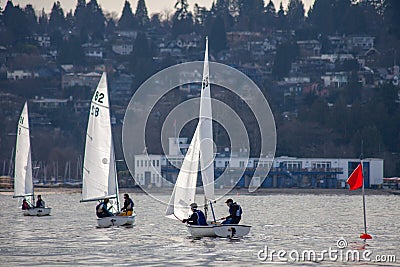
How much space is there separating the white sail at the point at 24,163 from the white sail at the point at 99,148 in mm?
15479

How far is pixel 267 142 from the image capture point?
558 ft

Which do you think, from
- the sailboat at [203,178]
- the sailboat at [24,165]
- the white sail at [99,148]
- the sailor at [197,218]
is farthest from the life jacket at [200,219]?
the sailboat at [24,165]

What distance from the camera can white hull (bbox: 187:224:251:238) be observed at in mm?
49969

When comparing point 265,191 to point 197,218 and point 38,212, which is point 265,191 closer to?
point 38,212

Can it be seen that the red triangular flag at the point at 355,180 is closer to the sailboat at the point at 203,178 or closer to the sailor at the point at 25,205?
the sailboat at the point at 203,178

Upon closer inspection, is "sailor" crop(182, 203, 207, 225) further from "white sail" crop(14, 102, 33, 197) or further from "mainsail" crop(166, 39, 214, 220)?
"white sail" crop(14, 102, 33, 197)

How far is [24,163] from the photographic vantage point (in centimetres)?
7594

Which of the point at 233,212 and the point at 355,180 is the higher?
the point at 355,180

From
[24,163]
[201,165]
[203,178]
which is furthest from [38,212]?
[203,178]

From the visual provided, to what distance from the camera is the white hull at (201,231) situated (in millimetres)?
50062

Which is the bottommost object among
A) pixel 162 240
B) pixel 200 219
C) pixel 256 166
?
pixel 256 166

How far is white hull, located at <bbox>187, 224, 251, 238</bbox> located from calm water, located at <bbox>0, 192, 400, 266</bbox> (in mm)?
298

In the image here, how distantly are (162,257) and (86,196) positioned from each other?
1556 cm

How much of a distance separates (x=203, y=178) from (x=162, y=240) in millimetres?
2952
